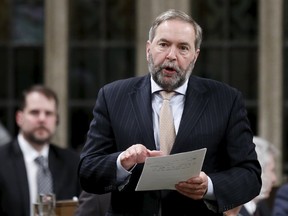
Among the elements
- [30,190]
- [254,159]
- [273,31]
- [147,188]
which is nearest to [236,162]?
[254,159]

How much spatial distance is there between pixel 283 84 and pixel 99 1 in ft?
6.95

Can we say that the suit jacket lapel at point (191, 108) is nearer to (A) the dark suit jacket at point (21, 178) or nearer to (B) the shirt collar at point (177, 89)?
(B) the shirt collar at point (177, 89)

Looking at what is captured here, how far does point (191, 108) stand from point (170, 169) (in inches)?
13.4

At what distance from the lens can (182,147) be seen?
14.8ft

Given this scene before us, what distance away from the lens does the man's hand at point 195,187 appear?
4402 mm

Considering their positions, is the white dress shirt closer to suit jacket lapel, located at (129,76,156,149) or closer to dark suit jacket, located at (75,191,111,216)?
dark suit jacket, located at (75,191,111,216)

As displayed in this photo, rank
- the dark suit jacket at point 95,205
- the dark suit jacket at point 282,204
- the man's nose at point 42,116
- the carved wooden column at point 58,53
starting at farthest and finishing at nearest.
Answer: the carved wooden column at point 58,53
the man's nose at point 42,116
the dark suit jacket at point 282,204
the dark suit jacket at point 95,205

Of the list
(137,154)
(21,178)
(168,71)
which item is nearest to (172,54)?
(168,71)

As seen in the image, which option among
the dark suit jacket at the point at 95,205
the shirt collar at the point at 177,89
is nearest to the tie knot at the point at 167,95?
the shirt collar at the point at 177,89

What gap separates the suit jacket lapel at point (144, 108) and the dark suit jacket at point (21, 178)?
266cm

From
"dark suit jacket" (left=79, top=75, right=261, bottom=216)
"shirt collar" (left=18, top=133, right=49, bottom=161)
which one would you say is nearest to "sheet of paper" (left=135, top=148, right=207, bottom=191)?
"dark suit jacket" (left=79, top=75, right=261, bottom=216)

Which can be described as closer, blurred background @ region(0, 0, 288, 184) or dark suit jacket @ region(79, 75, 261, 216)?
dark suit jacket @ region(79, 75, 261, 216)

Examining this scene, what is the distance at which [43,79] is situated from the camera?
41.5ft

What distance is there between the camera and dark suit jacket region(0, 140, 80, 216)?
23.7 feet
